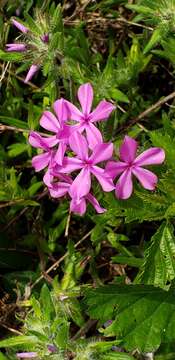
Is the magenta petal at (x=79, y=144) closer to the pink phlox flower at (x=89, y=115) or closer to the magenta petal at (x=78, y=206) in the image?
the pink phlox flower at (x=89, y=115)

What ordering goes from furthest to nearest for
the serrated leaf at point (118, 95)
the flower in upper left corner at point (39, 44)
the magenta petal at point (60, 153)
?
the serrated leaf at point (118, 95) < the flower in upper left corner at point (39, 44) < the magenta petal at point (60, 153)

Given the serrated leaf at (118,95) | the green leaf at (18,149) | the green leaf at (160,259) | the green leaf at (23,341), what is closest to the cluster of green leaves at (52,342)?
the green leaf at (23,341)

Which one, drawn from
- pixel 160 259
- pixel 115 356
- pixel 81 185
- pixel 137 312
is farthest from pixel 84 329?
pixel 81 185

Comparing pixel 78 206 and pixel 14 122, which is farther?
pixel 14 122

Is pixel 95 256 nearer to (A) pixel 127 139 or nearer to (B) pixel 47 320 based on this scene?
(B) pixel 47 320

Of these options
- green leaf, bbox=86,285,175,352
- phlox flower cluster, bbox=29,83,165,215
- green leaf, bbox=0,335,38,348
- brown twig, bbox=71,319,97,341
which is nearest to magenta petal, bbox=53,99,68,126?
phlox flower cluster, bbox=29,83,165,215

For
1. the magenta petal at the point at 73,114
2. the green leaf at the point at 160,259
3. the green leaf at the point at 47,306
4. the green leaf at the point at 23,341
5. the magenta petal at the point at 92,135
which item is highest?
the magenta petal at the point at 73,114

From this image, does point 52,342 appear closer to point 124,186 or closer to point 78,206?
point 78,206
